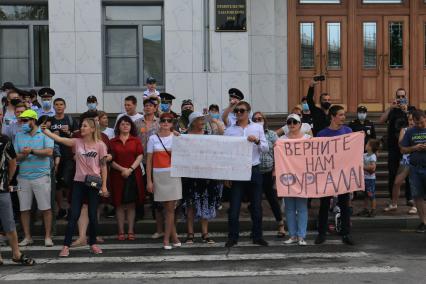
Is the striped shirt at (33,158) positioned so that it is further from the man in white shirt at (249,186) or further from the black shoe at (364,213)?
the black shoe at (364,213)

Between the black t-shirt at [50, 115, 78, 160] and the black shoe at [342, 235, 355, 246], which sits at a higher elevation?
the black t-shirt at [50, 115, 78, 160]

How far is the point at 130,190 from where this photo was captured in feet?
34.3

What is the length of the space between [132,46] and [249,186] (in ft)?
27.4

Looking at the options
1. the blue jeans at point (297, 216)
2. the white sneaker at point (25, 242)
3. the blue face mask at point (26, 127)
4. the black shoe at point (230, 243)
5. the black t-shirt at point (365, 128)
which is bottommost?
the white sneaker at point (25, 242)

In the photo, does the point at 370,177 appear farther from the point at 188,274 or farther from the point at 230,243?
the point at 188,274

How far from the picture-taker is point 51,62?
16.5 meters

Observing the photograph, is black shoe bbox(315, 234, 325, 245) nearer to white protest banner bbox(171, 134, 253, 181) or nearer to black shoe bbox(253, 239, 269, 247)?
black shoe bbox(253, 239, 269, 247)

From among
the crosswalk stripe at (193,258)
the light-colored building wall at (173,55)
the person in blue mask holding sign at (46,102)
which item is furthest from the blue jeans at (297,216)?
the light-colored building wall at (173,55)

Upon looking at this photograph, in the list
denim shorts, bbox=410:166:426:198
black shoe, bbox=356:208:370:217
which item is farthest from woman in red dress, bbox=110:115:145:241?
denim shorts, bbox=410:166:426:198

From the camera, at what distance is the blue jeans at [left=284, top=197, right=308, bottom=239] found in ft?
32.7

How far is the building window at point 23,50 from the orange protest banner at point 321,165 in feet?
30.1

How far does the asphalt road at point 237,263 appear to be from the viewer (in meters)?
7.75

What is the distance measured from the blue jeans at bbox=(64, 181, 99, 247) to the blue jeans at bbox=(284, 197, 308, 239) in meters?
2.89

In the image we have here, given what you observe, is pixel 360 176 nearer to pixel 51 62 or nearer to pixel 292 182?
pixel 292 182
